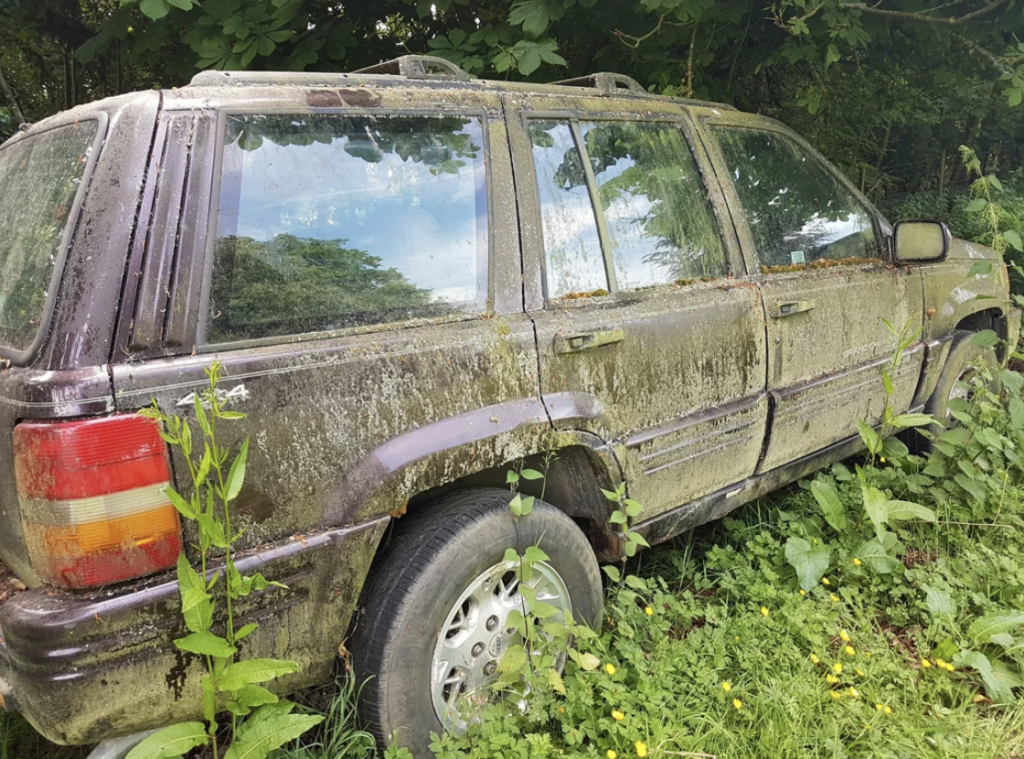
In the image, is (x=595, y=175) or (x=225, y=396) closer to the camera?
(x=225, y=396)

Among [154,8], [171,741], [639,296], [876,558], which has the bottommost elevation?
[876,558]

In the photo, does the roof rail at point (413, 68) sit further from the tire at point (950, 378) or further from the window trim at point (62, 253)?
the tire at point (950, 378)

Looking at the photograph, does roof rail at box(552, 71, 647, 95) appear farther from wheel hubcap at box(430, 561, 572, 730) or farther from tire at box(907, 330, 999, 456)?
tire at box(907, 330, 999, 456)

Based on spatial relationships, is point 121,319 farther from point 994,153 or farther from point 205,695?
point 994,153

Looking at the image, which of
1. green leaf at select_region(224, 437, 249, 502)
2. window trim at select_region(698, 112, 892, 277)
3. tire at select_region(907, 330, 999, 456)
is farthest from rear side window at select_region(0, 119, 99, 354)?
tire at select_region(907, 330, 999, 456)

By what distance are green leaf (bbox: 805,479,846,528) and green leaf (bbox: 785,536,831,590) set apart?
0.52 ft

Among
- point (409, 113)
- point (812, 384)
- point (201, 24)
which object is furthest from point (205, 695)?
point (201, 24)

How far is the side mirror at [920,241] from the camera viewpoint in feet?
11.0

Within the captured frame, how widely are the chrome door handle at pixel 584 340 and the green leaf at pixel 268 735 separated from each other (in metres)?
1.23

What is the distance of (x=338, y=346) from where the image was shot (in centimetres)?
179

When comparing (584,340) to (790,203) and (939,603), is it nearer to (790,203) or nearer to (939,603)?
(790,203)

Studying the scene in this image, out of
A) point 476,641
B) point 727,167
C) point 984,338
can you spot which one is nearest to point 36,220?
point 476,641

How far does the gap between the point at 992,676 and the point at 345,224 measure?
2.54 m

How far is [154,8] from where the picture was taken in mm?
3156
